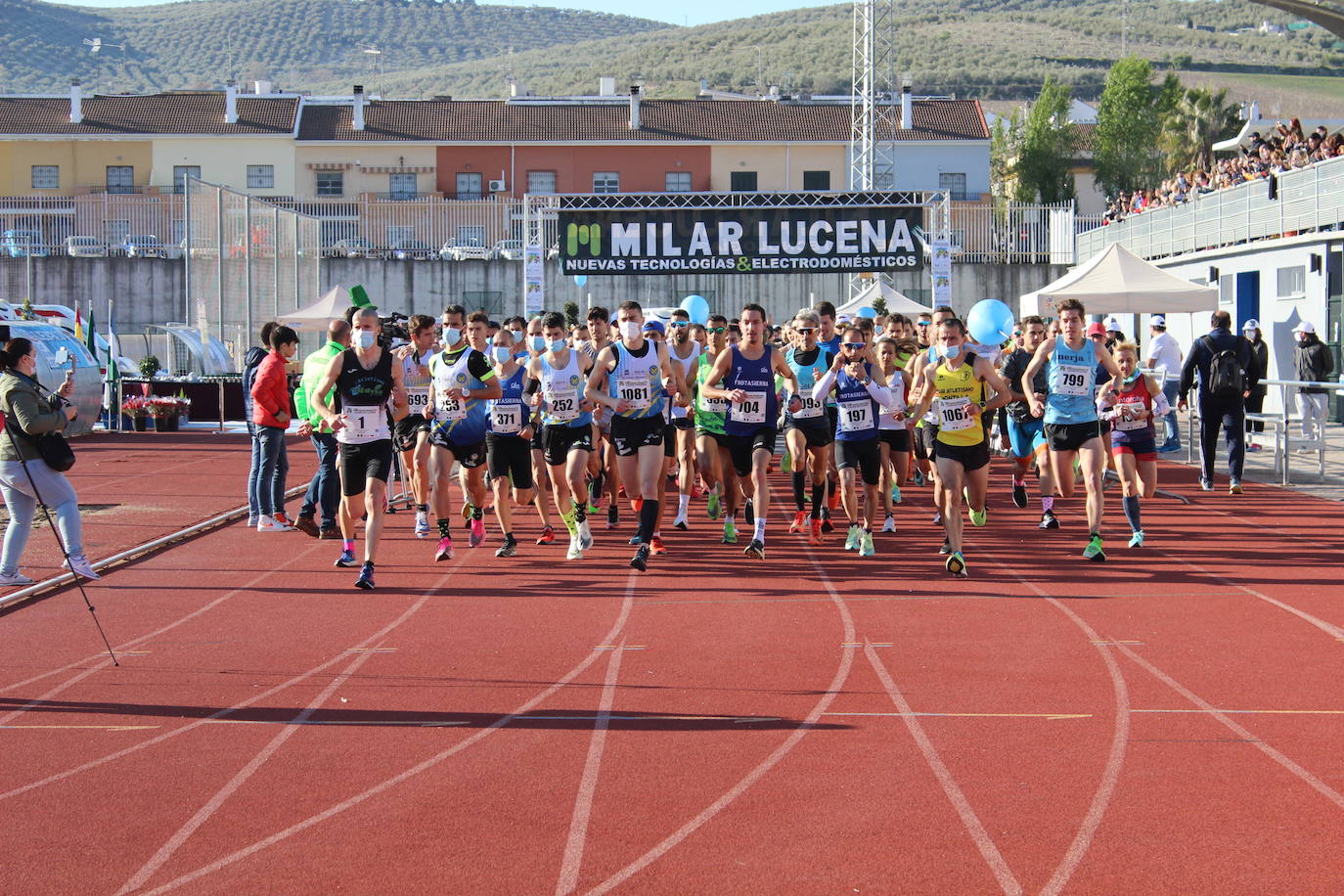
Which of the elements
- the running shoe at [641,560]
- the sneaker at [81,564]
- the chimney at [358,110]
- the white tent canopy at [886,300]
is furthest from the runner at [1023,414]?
the chimney at [358,110]

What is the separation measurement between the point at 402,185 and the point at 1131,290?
46975 mm

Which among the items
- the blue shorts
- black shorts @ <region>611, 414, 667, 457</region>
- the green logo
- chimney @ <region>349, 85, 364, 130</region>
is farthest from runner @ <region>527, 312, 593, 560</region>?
chimney @ <region>349, 85, 364, 130</region>

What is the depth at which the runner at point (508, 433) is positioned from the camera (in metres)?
Answer: 12.5

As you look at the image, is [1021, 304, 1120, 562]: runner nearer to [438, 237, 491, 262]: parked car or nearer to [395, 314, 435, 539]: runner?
[395, 314, 435, 539]: runner

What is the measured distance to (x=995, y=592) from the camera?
1078 cm

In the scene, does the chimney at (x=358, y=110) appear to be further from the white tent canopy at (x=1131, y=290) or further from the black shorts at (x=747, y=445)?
the black shorts at (x=747, y=445)

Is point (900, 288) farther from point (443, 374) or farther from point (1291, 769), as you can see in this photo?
point (1291, 769)

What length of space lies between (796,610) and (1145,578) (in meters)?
2.96

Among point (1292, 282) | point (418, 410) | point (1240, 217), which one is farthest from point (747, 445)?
point (1240, 217)

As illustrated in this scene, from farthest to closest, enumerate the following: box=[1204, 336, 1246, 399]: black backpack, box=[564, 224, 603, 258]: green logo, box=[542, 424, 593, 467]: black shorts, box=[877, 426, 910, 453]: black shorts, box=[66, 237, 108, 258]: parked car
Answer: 1. box=[66, 237, 108, 258]: parked car
2. box=[564, 224, 603, 258]: green logo
3. box=[1204, 336, 1246, 399]: black backpack
4. box=[877, 426, 910, 453]: black shorts
5. box=[542, 424, 593, 467]: black shorts

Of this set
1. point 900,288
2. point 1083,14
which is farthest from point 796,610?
point 1083,14

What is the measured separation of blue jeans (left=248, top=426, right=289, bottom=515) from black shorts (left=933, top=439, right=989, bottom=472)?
627 centimetres

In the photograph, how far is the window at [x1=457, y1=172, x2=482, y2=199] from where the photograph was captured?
6312cm

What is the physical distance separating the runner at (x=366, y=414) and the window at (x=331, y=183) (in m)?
54.0
